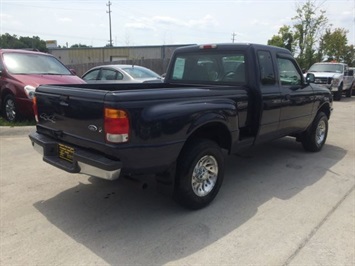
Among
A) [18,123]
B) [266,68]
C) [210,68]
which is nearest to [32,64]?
[18,123]

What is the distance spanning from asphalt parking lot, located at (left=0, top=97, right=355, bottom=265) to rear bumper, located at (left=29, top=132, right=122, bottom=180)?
61cm

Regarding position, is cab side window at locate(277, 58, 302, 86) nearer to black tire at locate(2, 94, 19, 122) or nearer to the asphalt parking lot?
the asphalt parking lot

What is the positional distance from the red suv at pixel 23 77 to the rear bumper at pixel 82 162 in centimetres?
345

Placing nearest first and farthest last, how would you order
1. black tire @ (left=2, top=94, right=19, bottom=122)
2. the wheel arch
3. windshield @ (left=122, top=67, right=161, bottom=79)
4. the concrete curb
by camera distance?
the wheel arch → the concrete curb → black tire @ (left=2, top=94, right=19, bottom=122) → windshield @ (left=122, top=67, right=161, bottom=79)

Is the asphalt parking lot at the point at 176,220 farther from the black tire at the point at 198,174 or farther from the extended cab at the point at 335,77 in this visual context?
the extended cab at the point at 335,77

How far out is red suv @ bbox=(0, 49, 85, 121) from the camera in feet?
24.8

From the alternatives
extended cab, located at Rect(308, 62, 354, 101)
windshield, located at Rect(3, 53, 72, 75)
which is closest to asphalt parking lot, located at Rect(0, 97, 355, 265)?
windshield, located at Rect(3, 53, 72, 75)

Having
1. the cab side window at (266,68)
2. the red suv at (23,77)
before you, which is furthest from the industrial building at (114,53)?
the cab side window at (266,68)

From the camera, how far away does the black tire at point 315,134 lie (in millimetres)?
6469

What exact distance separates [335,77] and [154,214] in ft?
54.1

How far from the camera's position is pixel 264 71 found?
4.93 metres

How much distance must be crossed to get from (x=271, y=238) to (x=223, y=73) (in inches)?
97.5

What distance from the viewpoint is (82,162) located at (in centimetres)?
338

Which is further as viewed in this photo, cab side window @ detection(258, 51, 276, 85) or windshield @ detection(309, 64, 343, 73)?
windshield @ detection(309, 64, 343, 73)
